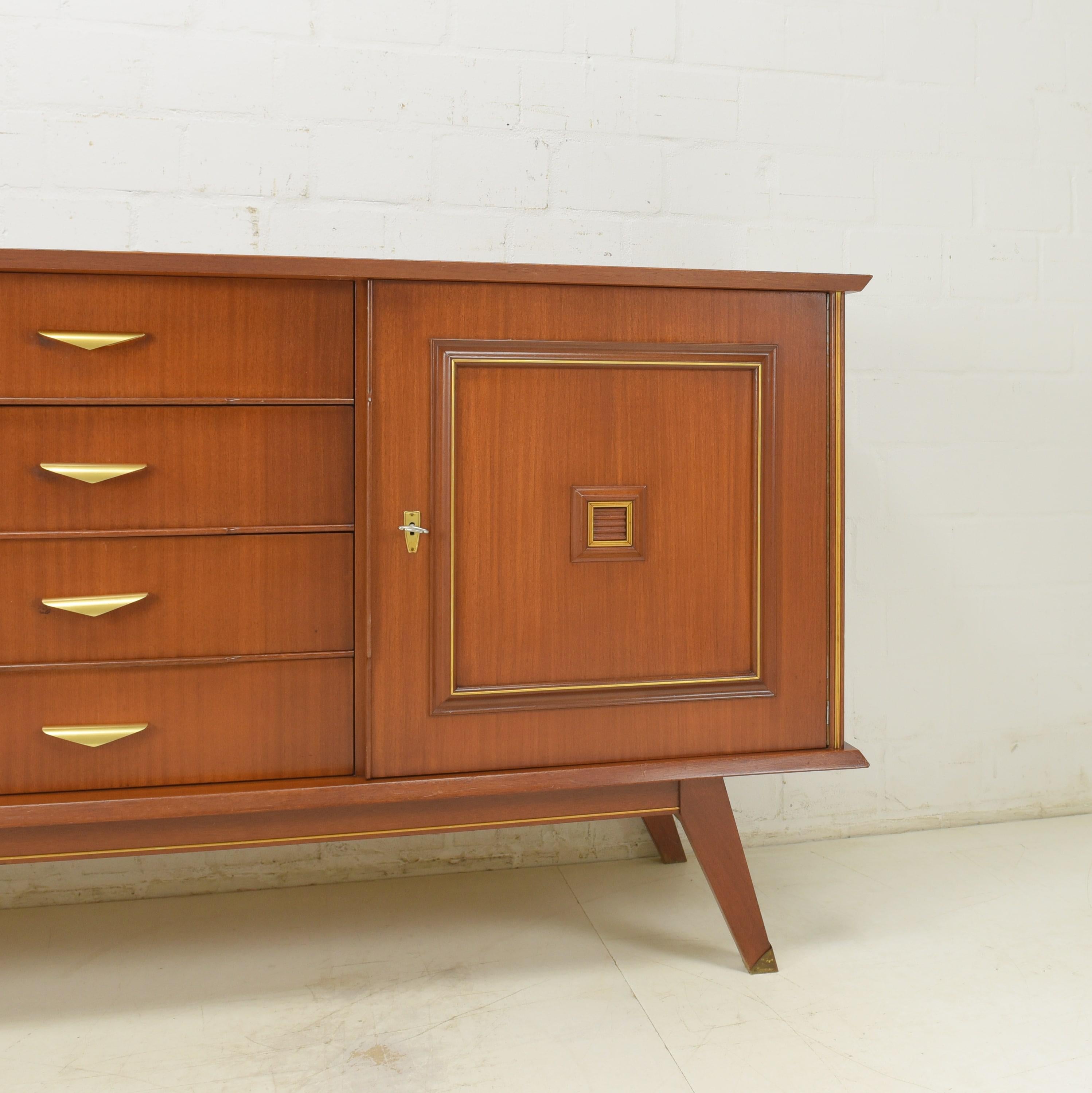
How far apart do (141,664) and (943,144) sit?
5.89 feet

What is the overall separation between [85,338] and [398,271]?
15.4 inches

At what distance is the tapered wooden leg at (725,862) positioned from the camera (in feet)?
4.28

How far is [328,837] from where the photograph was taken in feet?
3.97

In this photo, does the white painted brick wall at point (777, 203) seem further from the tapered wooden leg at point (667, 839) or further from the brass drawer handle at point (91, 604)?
the brass drawer handle at point (91, 604)

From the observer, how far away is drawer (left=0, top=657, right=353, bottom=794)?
1.15 meters

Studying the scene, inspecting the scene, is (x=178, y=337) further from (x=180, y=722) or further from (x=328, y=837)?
(x=328, y=837)

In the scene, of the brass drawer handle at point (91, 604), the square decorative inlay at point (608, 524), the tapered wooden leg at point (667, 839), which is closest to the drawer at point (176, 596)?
the brass drawer handle at point (91, 604)

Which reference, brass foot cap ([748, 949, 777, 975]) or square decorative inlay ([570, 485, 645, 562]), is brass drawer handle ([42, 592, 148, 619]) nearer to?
square decorative inlay ([570, 485, 645, 562])

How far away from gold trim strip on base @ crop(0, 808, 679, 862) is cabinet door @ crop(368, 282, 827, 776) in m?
0.08

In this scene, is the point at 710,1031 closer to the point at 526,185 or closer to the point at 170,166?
the point at 526,185

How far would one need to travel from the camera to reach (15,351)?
1127mm

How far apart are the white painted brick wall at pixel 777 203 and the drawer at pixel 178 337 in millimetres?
512

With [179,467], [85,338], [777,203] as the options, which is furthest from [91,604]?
[777,203]

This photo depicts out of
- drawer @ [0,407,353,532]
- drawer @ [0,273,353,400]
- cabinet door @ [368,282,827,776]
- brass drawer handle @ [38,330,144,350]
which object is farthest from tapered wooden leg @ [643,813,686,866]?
brass drawer handle @ [38,330,144,350]
